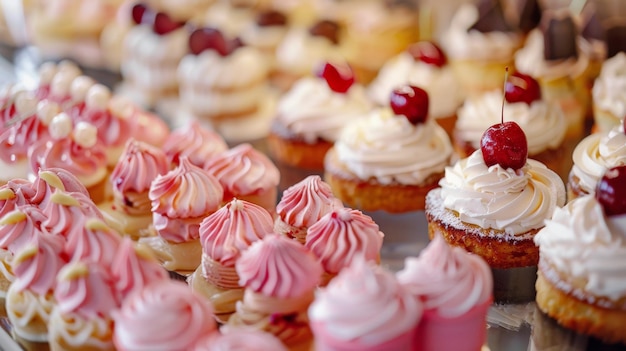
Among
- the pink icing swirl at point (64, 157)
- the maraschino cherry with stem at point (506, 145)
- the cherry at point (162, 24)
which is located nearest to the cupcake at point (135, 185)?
the pink icing swirl at point (64, 157)

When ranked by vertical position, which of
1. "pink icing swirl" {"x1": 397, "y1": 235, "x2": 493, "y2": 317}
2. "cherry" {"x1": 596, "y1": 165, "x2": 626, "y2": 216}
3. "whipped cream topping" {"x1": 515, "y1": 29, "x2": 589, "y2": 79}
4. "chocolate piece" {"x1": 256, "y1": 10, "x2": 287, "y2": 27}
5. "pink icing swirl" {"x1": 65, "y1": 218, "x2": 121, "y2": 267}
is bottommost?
"chocolate piece" {"x1": 256, "y1": 10, "x2": 287, "y2": 27}

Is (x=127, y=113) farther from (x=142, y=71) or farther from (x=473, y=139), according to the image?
(x=473, y=139)

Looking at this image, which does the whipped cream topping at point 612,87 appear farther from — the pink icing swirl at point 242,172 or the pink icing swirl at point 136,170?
the pink icing swirl at point 136,170

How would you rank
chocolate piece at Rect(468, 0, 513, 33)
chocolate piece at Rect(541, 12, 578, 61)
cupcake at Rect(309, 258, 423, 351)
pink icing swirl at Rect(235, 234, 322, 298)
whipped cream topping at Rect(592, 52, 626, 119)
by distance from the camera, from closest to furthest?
cupcake at Rect(309, 258, 423, 351) < pink icing swirl at Rect(235, 234, 322, 298) < whipped cream topping at Rect(592, 52, 626, 119) < chocolate piece at Rect(541, 12, 578, 61) < chocolate piece at Rect(468, 0, 513, 33)

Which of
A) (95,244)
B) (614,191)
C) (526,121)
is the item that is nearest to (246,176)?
(95,244)

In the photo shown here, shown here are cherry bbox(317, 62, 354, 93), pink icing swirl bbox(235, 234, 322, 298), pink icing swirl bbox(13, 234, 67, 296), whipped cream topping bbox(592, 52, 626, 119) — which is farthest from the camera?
cherry bbox(317, 62, 354, 93)

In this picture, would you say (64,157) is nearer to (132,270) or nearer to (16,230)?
(16,230)

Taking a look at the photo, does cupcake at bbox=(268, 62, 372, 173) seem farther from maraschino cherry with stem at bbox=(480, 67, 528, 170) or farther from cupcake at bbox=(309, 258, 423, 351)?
cupcake at bbox=(309, 258, 423, 351)

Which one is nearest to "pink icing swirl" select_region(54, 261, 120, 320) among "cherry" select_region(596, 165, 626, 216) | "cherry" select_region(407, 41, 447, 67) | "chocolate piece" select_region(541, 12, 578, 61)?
"cherry" select_region(596, 165, 626, 216)
